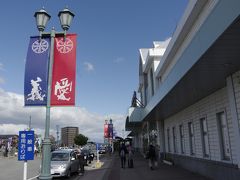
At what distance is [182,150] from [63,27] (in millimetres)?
16263

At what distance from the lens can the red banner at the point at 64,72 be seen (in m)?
8.51

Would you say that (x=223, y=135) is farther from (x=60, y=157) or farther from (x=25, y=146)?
(x=60, y=157)

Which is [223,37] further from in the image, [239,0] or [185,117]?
[185,117]

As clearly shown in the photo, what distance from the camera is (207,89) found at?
14.5 metres

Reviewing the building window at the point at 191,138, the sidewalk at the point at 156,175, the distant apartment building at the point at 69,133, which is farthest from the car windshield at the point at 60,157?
the distant apartment building at the point at 69,133

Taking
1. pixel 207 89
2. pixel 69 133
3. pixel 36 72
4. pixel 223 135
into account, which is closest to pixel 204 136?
pixel 223 135

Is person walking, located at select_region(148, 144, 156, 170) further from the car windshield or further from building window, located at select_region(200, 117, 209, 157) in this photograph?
the car windshield

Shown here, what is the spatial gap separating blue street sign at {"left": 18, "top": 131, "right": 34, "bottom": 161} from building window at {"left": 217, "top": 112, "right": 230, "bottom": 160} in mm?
7666

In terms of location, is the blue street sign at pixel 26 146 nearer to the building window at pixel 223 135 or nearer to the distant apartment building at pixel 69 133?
the building window at pixel 223 135

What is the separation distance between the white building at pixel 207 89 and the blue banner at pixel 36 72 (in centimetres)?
419

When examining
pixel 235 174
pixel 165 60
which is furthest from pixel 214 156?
pixel 165 60

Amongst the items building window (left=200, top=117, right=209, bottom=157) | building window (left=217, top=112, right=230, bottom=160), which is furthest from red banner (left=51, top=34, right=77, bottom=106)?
building window (left=200, top=117, right=209, bottom=157)

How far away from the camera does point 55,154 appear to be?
20188 millimetres

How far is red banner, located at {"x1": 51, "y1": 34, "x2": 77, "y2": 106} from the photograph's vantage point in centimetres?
851
